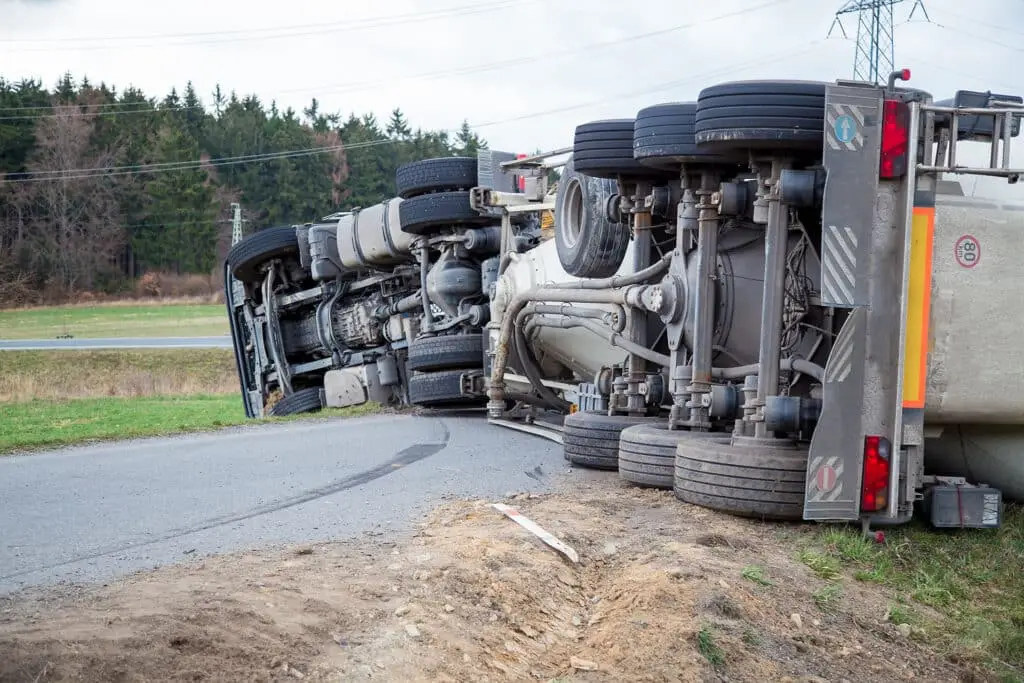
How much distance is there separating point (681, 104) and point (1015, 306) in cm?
221

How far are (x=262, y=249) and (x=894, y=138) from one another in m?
12.3

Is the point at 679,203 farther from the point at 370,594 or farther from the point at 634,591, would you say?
the point at 370,594

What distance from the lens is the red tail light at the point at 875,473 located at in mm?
5766

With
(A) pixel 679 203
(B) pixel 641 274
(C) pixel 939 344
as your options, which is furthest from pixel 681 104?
(C) pixel 939 344

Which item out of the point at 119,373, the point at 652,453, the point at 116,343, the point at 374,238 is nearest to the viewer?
the point at 652,453

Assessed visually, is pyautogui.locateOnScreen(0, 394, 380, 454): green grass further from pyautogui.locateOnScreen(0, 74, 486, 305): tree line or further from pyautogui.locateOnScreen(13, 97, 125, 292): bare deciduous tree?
pyautogui.locateOnScreen(13, 97, 125, 292): bare deciduous tree

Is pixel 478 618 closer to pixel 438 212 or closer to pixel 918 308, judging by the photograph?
pixel 918 308

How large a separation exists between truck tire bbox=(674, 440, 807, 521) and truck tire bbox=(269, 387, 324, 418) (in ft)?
33.4

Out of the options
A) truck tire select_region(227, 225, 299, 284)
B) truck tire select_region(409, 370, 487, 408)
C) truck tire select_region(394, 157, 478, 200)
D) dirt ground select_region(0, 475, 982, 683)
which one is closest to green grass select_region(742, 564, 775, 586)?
dirt ground select_region(0, 475, 982, 683)

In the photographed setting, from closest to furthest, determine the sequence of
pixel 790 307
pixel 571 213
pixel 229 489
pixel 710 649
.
Result: pixel 710 649 → pixel 790 307 → pixel 229 489 → pixel 571 213

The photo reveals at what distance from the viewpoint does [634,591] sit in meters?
4.95

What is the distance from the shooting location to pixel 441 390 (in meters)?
12.9

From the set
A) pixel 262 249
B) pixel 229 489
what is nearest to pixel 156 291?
pixel 262 249

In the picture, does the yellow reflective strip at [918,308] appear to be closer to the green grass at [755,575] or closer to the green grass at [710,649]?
the green grass at [755,575]
